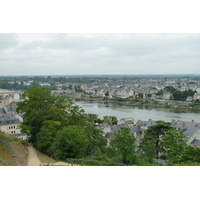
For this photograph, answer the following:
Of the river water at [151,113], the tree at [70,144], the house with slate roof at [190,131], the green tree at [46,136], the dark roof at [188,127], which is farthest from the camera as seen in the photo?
the river water at [151,113]

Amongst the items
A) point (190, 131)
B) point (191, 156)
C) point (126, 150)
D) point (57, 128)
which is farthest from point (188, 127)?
point (57, 128)

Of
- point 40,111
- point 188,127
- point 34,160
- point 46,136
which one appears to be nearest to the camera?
point 34,160

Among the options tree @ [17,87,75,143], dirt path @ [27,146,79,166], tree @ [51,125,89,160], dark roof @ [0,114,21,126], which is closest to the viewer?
dirt path @ [27,146,79,166]

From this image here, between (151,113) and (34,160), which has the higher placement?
(34,160)

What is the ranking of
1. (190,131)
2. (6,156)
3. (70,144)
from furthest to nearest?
1. (190,131)
2. (70,144)
3. (6,156)

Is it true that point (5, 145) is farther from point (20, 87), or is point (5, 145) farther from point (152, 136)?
point (20, 87)

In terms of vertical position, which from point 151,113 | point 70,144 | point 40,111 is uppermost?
point 40,111

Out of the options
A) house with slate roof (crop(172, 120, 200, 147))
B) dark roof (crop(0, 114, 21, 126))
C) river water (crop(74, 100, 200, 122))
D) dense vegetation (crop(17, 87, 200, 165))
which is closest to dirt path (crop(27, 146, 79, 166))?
dense vegetation (crop(17, 87, 200, 165))

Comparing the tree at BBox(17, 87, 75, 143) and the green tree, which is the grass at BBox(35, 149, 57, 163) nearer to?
the green tree

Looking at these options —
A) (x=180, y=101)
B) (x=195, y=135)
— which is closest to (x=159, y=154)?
(x=195, y=135)

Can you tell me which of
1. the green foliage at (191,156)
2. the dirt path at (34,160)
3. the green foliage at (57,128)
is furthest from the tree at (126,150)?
the dirt path at (34,160)

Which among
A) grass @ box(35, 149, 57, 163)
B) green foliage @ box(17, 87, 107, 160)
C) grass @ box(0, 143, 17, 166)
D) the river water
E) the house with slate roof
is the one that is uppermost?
green foliage @ box(17, 87, 107, 160)

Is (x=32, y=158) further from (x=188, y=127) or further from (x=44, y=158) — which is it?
(x=188, y=127)

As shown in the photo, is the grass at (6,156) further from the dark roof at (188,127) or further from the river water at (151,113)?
the river water at (151,113)
